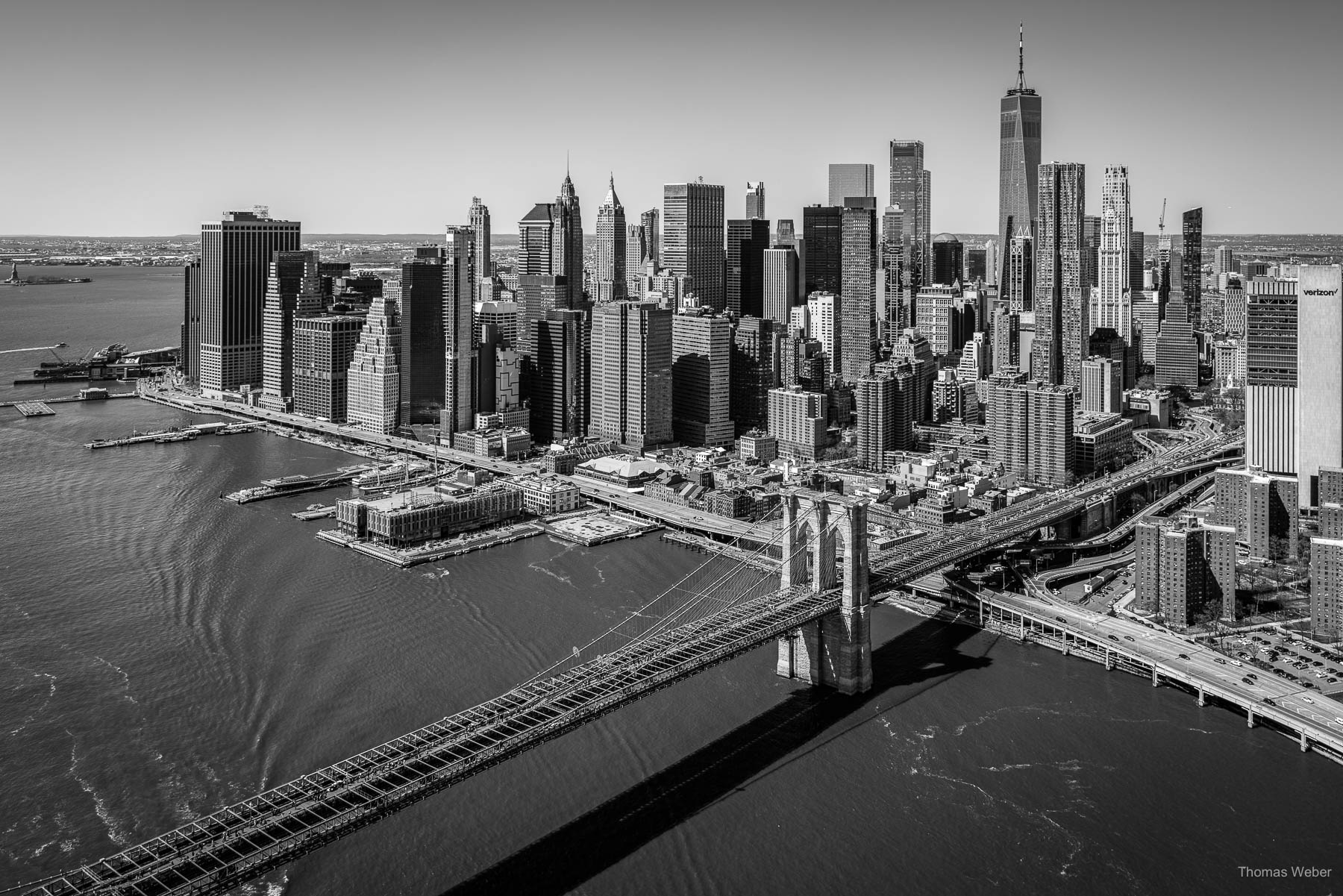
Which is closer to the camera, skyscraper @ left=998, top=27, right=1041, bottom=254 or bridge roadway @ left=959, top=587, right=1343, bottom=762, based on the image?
bridge roadway @ left=959, top=587, right=1343, bottom=762

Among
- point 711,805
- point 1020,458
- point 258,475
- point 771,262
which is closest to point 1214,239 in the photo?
point 771,262

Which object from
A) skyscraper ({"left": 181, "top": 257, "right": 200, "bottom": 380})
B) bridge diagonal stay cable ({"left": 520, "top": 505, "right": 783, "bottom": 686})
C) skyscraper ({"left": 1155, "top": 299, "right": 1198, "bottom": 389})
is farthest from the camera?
skyscraper ({"left": 1155, "top": 299, "right": 1198, "bottom": 389})

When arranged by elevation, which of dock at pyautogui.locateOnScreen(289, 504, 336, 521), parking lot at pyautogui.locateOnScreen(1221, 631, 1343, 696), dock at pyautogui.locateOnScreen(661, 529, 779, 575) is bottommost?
parking lot at pyautogui.locateOnScreen(1221, 631, 1343, 696)

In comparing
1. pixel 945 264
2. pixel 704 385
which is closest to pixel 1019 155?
pixel 945 264

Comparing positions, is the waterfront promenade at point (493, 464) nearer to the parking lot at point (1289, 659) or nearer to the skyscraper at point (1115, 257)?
the parking lot at point (1289, 659)

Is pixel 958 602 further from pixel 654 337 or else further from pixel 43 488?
pixel 43 488

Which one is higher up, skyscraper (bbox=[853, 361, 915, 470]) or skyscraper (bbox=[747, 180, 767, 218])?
skyscraper (bbox=[747, 180, 767, 218])

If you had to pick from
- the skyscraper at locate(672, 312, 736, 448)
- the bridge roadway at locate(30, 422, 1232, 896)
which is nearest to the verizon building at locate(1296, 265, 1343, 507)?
the bridge roadway at locate(30, 422, 1232, 896)

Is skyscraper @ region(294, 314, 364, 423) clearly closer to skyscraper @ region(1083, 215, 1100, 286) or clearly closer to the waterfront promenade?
the waterfront promenade
